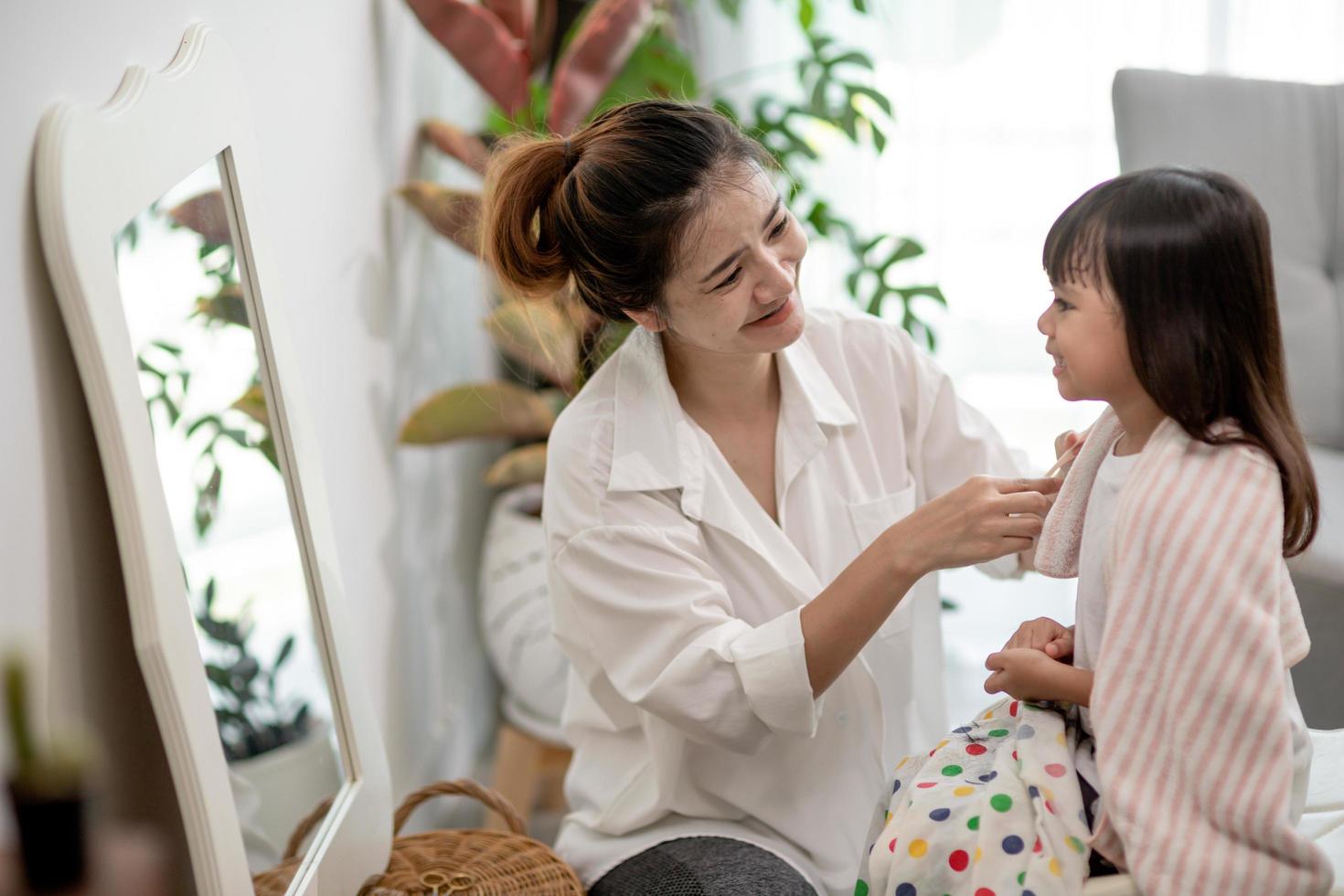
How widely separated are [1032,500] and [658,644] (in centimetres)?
40

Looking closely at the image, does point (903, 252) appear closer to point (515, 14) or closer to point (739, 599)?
point (515, 14)

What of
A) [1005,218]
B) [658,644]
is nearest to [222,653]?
[658,644]

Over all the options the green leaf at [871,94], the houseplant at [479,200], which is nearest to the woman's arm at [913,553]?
the houseplant at [479,200]

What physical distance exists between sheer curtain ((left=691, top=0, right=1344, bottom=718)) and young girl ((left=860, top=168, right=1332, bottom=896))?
1.59 meters

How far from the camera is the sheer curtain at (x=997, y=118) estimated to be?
239 centimetres

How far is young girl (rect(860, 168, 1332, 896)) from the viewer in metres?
0.80

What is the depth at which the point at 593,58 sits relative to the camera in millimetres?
1984

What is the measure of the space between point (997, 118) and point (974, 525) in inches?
65.8

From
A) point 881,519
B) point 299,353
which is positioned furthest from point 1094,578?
point 299,353

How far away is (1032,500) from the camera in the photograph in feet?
3.38

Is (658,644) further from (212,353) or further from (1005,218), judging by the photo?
(1005,218)

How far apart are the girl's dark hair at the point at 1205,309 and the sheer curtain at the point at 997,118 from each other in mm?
1618

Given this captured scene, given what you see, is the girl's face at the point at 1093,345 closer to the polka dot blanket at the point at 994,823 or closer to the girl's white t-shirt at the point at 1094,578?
the girl's white t-shirt at the point at 1094,578

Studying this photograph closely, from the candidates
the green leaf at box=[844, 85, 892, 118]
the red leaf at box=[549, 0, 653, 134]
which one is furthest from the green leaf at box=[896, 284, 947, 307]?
the red leaf at box=[549, 0, 653, 134]
